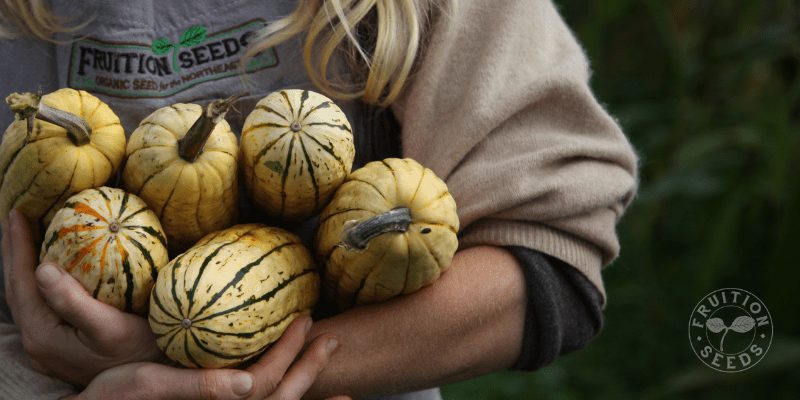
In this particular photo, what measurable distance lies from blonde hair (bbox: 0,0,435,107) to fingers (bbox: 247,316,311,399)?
0.37 metres

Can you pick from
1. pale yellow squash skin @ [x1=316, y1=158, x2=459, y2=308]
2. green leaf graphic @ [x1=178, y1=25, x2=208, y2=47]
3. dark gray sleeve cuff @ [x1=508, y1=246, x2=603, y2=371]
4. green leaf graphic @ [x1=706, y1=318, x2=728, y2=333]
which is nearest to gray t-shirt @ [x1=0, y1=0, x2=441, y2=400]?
green leaf graphic @ [x1=178, y1=25, x2=208, y2=47]

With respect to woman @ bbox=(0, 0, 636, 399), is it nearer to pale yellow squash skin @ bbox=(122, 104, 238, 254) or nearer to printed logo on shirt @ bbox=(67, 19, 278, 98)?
printed logo on shirt @ bbox=(67, 19, 278, 98)

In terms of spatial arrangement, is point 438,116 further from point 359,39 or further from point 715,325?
point 715,325

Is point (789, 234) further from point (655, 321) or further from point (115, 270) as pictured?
point (115, 270)

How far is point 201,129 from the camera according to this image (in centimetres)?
100

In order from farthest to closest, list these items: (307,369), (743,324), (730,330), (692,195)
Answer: (692,195), (743,324), (730,330), (307,369)

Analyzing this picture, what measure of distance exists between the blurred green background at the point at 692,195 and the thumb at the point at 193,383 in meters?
1.74

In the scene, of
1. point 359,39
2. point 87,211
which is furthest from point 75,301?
point 359,39

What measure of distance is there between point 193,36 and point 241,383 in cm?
54

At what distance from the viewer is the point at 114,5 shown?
49.9 inches

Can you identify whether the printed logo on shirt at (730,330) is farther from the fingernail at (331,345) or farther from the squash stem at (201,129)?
the squash stem at (201,129)

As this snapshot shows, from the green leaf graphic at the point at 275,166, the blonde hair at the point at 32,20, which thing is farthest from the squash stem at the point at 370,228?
the blonde hair at the point at 32,20

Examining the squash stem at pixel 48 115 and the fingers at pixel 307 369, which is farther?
the fingers at pixel 307 369

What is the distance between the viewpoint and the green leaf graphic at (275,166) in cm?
104
